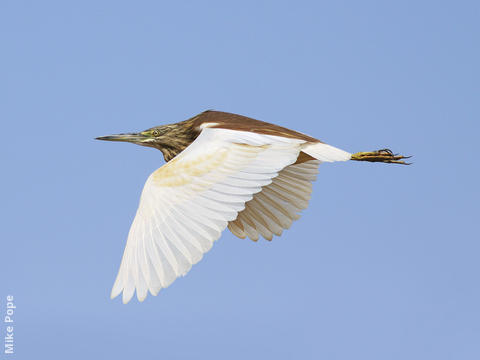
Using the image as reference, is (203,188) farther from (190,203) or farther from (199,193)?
(190,203)

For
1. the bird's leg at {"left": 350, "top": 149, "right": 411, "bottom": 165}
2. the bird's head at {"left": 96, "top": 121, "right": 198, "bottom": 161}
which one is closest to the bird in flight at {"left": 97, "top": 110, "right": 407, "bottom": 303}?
the bird's leg at {"left": 350, "top": 149, "right": 411, "bottom": 165}

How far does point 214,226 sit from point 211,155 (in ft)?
2.51

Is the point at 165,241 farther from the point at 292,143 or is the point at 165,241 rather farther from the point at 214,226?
the point at 292,143

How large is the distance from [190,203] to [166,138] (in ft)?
6.67

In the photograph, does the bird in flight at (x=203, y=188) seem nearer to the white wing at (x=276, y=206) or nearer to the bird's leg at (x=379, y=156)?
the bird's leg at (x=379, y=156)

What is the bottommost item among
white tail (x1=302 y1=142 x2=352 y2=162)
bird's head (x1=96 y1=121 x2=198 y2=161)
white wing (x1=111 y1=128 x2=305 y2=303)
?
white wing (x1=111 y1=128 x2=305 y2=303)

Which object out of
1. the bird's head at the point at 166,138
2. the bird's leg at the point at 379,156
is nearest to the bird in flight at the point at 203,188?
the bird's leg at the point at 379,156

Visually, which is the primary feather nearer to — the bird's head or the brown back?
the brown back

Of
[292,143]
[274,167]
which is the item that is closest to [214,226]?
[274,167]

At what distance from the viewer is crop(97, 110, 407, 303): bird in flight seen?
5613 millimetres

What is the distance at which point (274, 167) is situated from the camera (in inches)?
241

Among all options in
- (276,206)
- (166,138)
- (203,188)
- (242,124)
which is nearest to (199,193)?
(203,188)

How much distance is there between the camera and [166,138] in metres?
7.78

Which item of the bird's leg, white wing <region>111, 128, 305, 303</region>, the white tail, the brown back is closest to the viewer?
white wing <region>111, 128, 305, 303</region>
